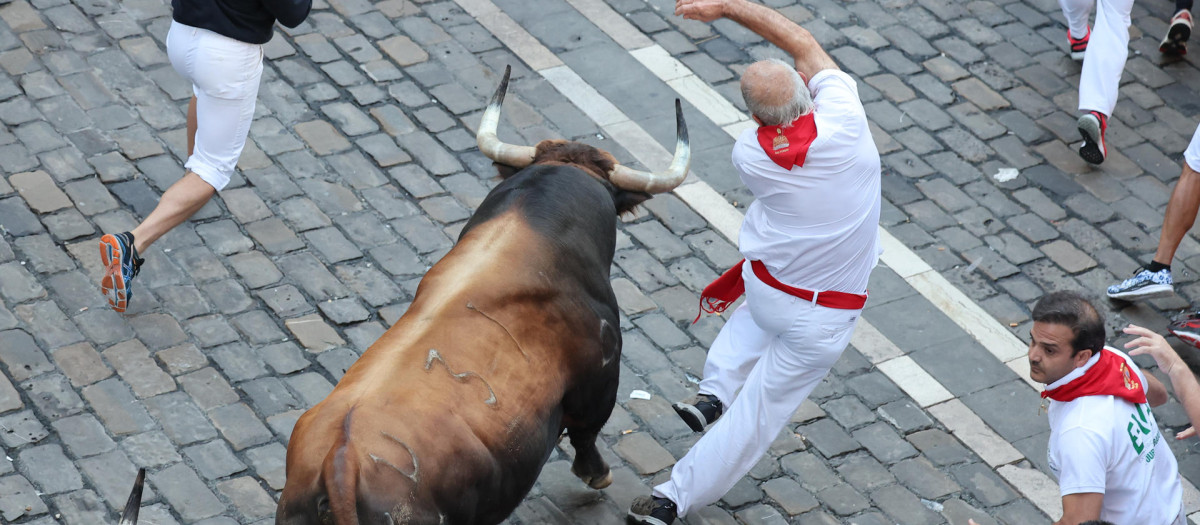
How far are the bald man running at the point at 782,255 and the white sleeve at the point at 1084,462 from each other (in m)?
1.09

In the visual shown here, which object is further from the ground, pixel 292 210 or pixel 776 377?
pixel 776 377

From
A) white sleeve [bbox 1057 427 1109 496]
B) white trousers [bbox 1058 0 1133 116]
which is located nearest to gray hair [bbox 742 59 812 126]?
white sleeve [bbox 1057 427 1109 496]

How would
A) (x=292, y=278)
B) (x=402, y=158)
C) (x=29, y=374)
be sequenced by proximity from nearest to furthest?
(x=29, y=374), (x=292, y=278), (x=402, y=158)

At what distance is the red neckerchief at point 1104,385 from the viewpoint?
15.2ft

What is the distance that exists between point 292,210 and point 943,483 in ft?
12.7

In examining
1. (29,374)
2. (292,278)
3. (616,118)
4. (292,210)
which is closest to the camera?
(29,374)

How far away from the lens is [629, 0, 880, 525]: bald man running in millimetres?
4871

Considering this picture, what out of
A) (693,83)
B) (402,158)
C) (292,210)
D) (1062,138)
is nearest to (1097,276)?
(1062,138)

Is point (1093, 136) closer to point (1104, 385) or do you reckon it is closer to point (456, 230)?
point (1104, 385)

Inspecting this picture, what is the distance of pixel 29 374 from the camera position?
607 centimetres

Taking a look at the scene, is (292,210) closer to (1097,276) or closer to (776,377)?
(776,377)

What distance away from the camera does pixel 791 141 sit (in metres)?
4.85

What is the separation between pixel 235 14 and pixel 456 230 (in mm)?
1734

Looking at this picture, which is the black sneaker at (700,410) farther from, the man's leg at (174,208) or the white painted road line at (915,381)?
the man's leg at (174,208)
